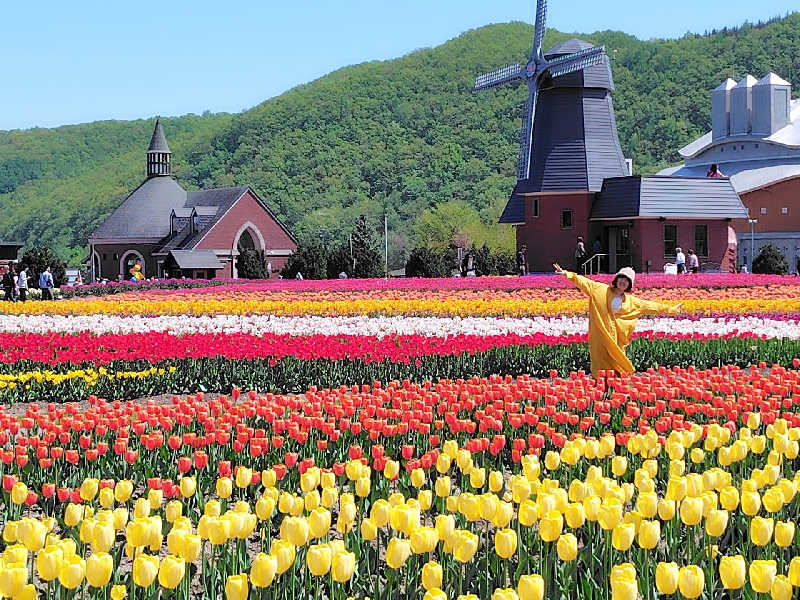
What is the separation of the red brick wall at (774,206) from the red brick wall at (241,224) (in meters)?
26.5

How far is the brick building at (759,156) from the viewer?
195ft

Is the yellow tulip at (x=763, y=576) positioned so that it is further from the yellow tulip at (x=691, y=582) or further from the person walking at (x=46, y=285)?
the person walking at (x=46, y=285)

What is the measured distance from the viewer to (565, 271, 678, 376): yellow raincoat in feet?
36.4

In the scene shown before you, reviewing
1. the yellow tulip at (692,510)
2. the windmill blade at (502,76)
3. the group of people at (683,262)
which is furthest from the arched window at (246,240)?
the yellow tulip at (692,510)

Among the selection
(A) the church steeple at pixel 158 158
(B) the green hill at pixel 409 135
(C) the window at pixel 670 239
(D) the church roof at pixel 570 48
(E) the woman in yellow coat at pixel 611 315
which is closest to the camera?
(E) the woman in yellow coat at pixel 611 315

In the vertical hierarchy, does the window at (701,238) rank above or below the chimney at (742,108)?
below

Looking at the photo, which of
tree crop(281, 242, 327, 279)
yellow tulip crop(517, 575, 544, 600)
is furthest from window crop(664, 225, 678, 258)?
yellow tulip crop(517, 575, 544, 600)

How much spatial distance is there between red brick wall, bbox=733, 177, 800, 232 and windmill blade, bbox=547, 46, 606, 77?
20.4 metres

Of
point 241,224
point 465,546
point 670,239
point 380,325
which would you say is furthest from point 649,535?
point 241,224

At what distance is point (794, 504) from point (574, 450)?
118cm

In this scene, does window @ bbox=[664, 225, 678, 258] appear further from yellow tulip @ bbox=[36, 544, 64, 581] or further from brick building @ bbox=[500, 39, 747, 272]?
yellow tulip @ bbox=[36, 544, 64, 581]

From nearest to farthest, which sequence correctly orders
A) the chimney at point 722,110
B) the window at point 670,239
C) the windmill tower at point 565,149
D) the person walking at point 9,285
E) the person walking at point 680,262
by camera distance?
the person walking at point 9,285 < the person walking at point 680,262 < the window at point 670,239 < the windmill tower at point 565,149 < the chimney at point 722,110

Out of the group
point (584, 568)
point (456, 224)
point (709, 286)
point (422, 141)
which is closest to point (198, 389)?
point (584, 568)

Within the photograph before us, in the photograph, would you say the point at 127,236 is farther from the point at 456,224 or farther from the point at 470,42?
the point at 470,42
